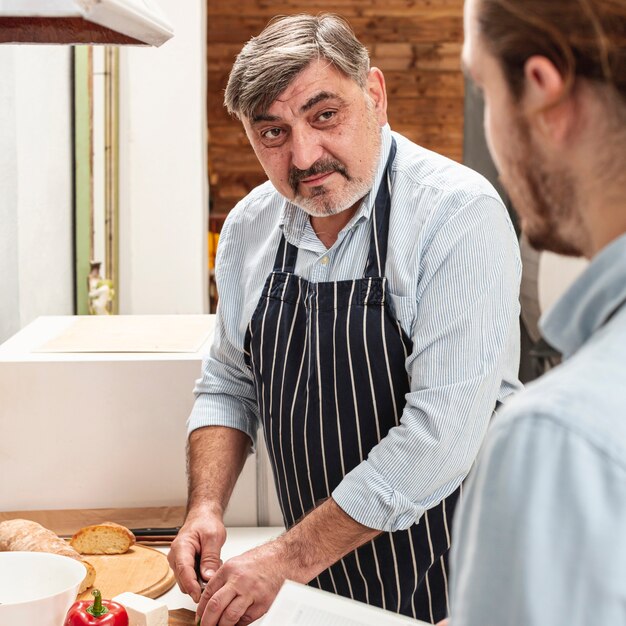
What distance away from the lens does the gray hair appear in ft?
4.75

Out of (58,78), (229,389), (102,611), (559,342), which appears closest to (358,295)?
(229,389)

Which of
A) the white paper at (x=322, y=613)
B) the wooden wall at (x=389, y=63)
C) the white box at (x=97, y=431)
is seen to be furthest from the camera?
the wooden wall at (x=389, y=63)

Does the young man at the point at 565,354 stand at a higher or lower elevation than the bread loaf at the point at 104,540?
higher

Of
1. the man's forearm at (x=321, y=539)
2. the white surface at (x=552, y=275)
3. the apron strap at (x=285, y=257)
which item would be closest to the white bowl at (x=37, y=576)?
the man's forearm at (x=321, y=539)

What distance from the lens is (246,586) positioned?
1347mm

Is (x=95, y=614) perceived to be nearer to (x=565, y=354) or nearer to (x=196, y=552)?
(x=196, y=552)

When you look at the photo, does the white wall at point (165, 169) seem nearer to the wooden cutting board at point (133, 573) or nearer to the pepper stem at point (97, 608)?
the wooden cutting board at point (133, 573)

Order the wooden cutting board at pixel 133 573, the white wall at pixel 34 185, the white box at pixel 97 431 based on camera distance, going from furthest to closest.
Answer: the white wall at pixel 34 185, the white box at pixel 97 431, the wooden cutting board at pixel 133 573

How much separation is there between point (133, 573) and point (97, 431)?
445mm

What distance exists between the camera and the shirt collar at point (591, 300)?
1.87 feet

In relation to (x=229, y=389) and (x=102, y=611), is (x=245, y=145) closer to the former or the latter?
(x=229, y=389)

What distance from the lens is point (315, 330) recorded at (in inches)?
59.7

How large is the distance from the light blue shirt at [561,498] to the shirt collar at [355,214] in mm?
970

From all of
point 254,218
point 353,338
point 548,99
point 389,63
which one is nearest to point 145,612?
point 353,338
